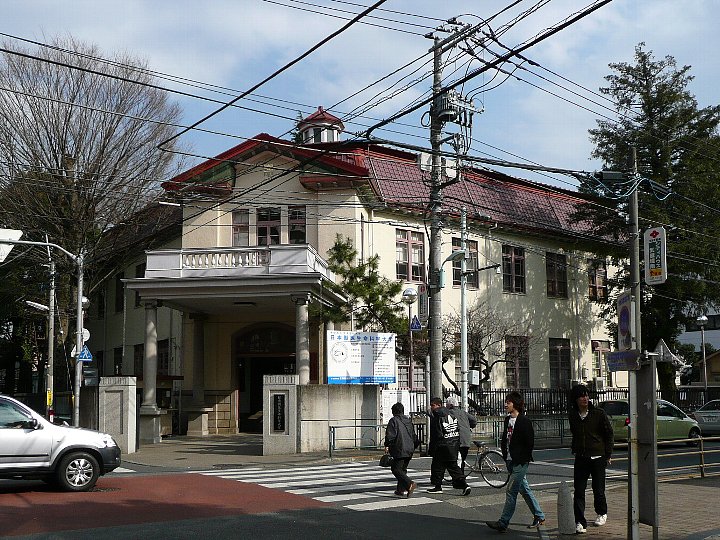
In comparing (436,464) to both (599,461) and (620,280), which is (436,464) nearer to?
(599,461)

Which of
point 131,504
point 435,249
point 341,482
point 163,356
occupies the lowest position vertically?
point 341,482

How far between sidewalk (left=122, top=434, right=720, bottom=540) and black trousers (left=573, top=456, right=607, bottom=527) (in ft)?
0.91

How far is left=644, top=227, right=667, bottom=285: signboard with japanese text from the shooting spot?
15102 mm

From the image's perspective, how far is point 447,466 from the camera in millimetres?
14875

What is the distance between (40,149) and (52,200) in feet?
7.27

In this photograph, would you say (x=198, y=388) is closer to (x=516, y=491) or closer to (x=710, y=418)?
Result: (x=710, y=418)

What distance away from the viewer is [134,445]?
82.0ft

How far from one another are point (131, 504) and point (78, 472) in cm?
179

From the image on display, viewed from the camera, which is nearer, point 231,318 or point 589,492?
point 589,492

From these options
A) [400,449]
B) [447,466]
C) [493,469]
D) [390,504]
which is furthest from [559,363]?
[390,504]

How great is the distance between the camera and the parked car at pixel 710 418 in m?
29.9

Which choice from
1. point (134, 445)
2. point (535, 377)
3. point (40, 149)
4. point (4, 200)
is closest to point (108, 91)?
point (40, 149)

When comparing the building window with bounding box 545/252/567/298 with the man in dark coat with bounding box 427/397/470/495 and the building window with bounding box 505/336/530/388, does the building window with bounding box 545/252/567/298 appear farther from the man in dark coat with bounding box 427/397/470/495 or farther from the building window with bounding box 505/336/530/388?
the man in dark coat with bounding box 427/397/470/495

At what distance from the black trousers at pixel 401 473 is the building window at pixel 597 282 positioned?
28.2 metres
